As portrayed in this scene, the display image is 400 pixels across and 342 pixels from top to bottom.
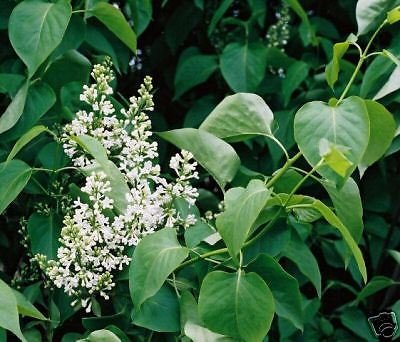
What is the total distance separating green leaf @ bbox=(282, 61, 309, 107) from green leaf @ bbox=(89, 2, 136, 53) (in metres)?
0.45

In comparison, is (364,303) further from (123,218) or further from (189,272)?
(123,218)

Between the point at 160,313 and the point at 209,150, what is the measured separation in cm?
25

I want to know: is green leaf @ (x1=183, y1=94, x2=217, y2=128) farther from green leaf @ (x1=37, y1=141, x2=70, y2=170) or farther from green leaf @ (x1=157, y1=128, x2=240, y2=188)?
green leaf @ (x1=157, y1=128, x2=240, y2=188)

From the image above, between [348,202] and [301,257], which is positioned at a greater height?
[348,202]

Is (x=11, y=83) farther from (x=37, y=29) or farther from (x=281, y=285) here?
(x=281, y=285)

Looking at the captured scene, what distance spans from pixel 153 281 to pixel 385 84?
733 mm

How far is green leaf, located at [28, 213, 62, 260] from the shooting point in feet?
4.31

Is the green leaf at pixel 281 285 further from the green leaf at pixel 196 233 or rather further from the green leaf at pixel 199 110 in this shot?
the green leaf at pixel 199 110

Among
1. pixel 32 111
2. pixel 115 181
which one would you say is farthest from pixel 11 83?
pixel 115 181

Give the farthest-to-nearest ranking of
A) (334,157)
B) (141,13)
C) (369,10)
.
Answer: (141,13), (369,10), (334,157)

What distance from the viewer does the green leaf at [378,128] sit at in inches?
44.5

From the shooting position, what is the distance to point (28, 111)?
145 centimetres

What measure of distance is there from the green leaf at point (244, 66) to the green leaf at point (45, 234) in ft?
1.97

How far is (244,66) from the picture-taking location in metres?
1.82
